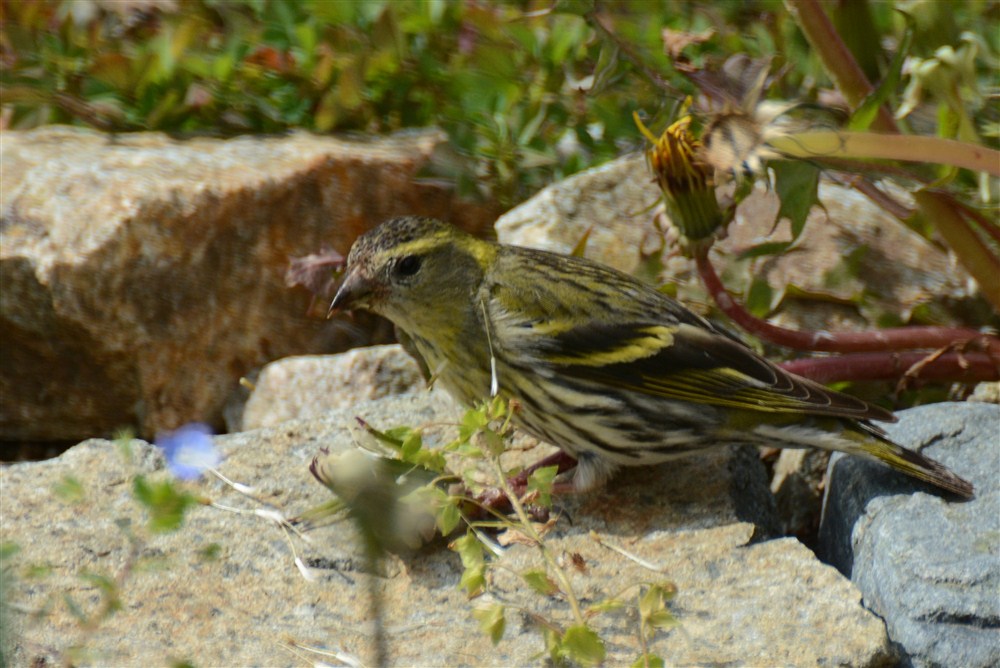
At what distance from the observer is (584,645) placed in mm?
2502

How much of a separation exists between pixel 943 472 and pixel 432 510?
138 centimetres

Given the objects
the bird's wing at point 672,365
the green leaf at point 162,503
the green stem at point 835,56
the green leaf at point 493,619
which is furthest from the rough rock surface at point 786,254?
the green leaf at point 162,503

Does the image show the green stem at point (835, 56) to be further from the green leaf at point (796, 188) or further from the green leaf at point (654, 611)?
the green leaf at point (654, 611)

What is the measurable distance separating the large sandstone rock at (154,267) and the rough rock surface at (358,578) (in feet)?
2.97

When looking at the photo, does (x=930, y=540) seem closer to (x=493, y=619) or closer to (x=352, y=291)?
(x=493, y=619)

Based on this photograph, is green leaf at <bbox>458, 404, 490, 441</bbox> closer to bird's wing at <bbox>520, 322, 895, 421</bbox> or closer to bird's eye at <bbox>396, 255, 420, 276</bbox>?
bird's wing at <bbox>520, 322, 895, 421</bbox>

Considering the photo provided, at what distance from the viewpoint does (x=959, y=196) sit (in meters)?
4.05

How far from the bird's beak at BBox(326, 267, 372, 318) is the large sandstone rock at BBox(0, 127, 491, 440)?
1.15 metres

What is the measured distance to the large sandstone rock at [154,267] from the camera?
4352mm

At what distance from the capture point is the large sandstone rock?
4352mm

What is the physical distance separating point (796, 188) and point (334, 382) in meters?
1.75

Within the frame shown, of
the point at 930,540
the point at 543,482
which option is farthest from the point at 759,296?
the point at 543,482

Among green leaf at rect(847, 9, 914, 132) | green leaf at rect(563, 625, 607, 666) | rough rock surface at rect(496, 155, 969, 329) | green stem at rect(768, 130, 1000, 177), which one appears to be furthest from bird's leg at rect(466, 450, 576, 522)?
green leaf at rect(847, 9, 914, 132)

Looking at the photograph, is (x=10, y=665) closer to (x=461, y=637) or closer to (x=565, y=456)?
(x=461, y=637)
